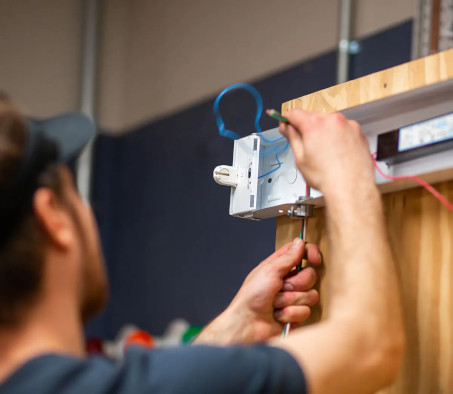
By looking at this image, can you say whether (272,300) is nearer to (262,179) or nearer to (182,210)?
(262,179)

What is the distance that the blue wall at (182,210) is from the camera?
272 cm

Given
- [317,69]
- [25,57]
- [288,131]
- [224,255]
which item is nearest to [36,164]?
[288,131]

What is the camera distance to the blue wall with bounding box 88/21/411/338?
8.92 ft

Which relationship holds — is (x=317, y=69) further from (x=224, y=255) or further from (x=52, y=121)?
(x=52, y=121)

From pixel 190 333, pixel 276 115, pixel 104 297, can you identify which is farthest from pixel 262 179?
pixel 190 333

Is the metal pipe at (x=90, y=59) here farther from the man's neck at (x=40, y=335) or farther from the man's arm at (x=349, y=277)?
the man's neck at (x=40, y=335)

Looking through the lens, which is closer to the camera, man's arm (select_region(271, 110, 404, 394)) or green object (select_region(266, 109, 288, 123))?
man's arm (select_region(271, 110, 404, 394))

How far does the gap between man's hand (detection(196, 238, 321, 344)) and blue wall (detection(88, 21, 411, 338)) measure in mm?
1270

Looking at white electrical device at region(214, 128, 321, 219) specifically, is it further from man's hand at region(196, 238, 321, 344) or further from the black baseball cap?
the black baseball cap

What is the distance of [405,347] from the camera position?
95 cm

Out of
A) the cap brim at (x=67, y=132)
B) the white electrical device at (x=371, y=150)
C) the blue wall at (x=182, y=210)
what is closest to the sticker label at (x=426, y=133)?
the white electrical device at (x=371, y=150)

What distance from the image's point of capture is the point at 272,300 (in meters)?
1.13

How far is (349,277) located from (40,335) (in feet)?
1.26

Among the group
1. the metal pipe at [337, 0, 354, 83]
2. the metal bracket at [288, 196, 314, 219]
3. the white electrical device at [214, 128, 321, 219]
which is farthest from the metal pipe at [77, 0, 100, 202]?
the metal bracket at [288, 196, 314, 219]
